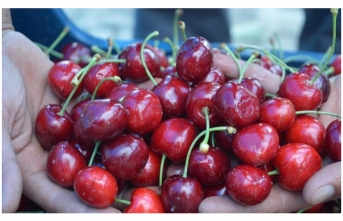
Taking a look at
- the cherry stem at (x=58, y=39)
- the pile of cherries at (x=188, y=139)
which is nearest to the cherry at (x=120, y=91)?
the pile of cherries at (x=188, y=139)

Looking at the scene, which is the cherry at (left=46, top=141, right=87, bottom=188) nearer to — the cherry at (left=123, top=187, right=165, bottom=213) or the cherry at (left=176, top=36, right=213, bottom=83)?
the cherry at (left=123, top=187, right=165, bottom=213)

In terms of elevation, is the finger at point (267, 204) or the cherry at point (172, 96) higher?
the cherry at point (172, 96)

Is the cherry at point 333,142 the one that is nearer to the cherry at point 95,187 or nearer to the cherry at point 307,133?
the cherry at point 307,133

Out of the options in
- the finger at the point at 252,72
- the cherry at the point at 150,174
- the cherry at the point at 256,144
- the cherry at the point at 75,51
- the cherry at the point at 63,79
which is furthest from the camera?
the cherry at the point at 75,51

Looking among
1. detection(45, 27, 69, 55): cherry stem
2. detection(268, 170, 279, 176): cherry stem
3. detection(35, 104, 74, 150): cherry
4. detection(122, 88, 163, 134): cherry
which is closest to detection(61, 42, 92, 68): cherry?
detection(45, 27, 69, 55): cherry stem

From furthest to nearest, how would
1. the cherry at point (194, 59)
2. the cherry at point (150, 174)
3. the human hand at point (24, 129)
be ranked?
the cherry at point (194, 59) < the cherry at point (150, 174) < the human hand at point (24, 129)

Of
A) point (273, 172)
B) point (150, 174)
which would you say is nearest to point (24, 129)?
point (150, 174)

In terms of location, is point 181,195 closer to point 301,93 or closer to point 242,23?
point 301,93
